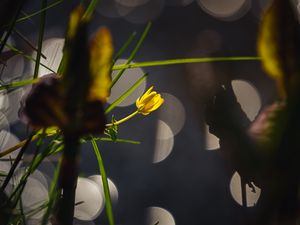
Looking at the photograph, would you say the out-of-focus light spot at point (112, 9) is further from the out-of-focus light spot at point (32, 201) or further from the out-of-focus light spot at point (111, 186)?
the out-of-focus light spot at point (32, 201)

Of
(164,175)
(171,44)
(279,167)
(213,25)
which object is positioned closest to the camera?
(279,167)

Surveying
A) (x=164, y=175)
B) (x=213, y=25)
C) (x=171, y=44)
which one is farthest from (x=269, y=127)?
(x=213, y=25)

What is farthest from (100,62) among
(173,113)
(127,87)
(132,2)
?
(132,2)

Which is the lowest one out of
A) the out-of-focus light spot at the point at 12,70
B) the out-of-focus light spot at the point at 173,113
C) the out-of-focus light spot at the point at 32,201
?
the out-of-focus light spot at the point at 32,201

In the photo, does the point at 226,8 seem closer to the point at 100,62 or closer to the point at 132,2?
the point at 132,2

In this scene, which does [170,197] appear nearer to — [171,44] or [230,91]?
[171,44]

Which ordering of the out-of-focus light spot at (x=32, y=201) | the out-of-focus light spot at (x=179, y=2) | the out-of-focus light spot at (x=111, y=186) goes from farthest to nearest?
the out-of-focus light spot at (x=179, y=2), the out-of-focus light spot at (x=111, y=186), the out-of-focus light spot at (x=32, y=201)

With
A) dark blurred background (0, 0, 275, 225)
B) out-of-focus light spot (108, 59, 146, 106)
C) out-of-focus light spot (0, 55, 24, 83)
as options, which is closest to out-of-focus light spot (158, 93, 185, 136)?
dark blurred background (0, 0, 275, 225)

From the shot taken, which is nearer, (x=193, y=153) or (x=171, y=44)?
(x=193, y=153)

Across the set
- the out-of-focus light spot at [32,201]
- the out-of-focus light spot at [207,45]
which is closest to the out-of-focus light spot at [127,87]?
the out-of-focus light spot at [207,45]
